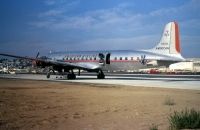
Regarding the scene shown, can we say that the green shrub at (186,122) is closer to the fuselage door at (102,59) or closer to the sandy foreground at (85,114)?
the sandy foreground at (85,114)

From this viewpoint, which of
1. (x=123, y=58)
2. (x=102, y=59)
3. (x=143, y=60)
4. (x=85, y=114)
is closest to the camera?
(x=85, y=114)

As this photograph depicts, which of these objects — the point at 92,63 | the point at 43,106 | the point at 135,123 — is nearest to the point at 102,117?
the point at 135,123

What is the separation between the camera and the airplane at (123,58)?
41062mm

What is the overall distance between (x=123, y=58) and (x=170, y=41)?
694 cm

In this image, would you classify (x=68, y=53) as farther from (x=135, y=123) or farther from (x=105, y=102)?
(x=135, y=123)

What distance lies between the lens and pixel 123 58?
4438 cm

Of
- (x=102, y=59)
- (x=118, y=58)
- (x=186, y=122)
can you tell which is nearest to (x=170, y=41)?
(x=118, y=58)

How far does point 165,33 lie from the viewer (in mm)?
41844

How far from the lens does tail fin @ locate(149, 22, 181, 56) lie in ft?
135

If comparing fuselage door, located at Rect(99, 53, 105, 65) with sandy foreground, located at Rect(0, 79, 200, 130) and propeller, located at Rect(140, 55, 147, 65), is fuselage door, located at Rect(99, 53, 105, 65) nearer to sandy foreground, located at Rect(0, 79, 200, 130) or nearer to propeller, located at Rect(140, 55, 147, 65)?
propeller, located at Rect(140, 55, 147, 65)

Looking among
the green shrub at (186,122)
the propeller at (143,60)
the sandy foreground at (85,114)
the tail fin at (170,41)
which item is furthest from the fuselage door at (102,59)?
the green shrub at (186,122)

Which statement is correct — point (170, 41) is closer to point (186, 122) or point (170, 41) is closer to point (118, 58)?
point (118, 58)

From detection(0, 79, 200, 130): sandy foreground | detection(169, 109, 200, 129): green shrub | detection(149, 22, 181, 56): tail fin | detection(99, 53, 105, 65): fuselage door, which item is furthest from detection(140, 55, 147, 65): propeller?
detection(169, 109, 200, 129): green shrub

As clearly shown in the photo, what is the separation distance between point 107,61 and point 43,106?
29.6 metres
